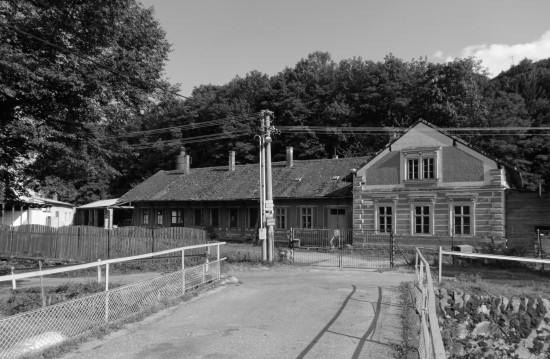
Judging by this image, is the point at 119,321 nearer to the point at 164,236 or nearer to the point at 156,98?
the point at 156,98

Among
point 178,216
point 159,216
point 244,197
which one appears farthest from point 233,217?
point 159,216

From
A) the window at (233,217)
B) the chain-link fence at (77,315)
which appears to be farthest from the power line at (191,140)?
the chain-link fence at (77,315)

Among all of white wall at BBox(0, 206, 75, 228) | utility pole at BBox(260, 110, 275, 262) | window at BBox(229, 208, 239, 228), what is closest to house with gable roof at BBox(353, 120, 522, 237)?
utility pole at BBox(260, 110, 275, 262)

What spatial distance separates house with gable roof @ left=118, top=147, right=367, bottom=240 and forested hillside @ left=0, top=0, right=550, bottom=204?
5880 mm

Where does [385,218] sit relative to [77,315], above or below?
above

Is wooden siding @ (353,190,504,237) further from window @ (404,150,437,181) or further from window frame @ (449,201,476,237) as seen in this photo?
window @ (404,150,437,181)

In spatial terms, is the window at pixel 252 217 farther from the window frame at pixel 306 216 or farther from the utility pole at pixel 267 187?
the utility pole at pixel 267 187

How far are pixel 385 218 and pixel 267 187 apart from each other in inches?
422

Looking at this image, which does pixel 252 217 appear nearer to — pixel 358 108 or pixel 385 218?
pixel 385 218

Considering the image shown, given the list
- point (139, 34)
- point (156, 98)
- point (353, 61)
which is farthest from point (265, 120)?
point (353, 61)

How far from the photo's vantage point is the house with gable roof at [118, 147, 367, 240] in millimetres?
33094

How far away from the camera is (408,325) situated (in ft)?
30.2

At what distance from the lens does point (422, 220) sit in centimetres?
2862

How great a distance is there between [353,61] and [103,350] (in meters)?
69.1
